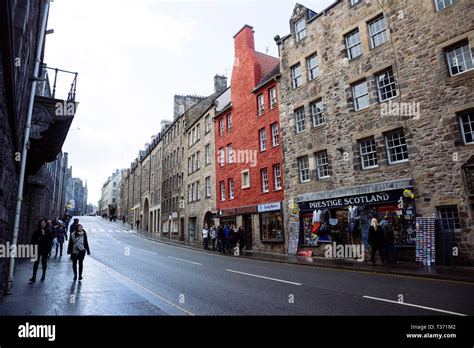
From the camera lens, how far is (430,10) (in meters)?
13.8

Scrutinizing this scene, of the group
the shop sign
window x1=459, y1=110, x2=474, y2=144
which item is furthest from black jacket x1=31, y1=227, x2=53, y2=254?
window x1=459, y1=110, x2=474, y2=144

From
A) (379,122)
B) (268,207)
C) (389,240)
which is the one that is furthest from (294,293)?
(268,207)

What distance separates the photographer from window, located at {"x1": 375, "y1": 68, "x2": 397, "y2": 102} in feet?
50.3

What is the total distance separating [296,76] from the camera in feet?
69.9

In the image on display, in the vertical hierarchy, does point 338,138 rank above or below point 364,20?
below

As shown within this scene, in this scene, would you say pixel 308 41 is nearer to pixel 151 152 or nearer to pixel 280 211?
pixel 280 211

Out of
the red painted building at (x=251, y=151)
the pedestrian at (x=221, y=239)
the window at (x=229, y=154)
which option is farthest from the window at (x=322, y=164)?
the window at (x=229, y=154)

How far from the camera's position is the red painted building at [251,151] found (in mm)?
22062

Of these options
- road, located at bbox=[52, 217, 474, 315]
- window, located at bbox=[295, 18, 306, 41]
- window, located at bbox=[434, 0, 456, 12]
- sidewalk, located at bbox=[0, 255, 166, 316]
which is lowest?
road, located at bbox=[52, 217, 474, 315]

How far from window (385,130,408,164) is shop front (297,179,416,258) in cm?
130

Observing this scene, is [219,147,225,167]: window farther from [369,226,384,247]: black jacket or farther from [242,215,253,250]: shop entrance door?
[369,226,384,247]: black jacket

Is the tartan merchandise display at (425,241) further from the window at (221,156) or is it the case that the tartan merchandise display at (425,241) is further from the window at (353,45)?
the window at (221,156)
